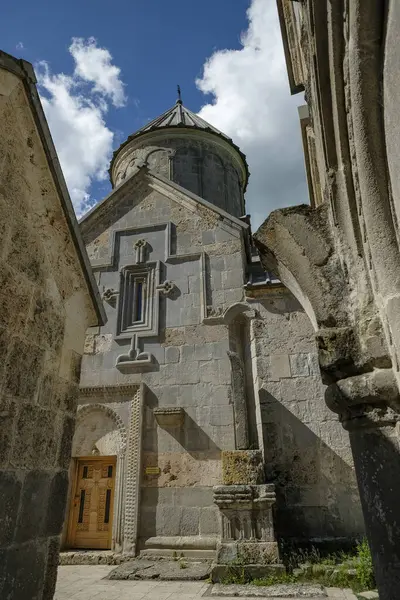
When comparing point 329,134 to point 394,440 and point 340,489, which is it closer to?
point 394,440

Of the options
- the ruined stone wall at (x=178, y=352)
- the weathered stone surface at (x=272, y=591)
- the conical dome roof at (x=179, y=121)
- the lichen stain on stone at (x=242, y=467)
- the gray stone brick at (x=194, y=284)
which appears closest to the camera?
the weathered stone surface at (x=272, y=591)

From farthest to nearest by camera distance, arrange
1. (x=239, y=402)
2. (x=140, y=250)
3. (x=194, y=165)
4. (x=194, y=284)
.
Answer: (x=194, y=165), (x=140, y=250), (x=194, y=284), (x=239, y=402)

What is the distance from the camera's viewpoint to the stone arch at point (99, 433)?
22.0 ft

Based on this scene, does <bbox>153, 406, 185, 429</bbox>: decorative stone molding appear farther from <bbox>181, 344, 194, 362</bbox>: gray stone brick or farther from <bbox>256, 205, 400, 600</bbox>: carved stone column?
<bbox>256, 205, 400, 600</bbox>: carved stone column

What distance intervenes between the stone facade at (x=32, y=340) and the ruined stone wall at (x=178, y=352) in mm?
3989

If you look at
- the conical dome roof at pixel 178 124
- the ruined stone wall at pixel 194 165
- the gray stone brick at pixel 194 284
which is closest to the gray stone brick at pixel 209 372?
the gray stone brick at pixel 194 284

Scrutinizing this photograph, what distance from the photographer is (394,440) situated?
157cm

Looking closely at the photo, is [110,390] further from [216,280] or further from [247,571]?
[247,571]

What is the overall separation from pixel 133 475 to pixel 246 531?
2.19 meters

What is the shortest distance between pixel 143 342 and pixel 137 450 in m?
1.90

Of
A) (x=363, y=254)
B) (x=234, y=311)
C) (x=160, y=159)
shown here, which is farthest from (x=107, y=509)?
(x=160, y=159)

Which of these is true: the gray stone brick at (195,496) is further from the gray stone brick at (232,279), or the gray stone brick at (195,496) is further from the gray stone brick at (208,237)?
the gray stone brick at (208,237)

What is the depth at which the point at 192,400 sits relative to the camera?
6.64 m

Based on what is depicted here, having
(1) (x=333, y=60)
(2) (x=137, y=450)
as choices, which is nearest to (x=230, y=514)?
(2) (x=137, y=450)
